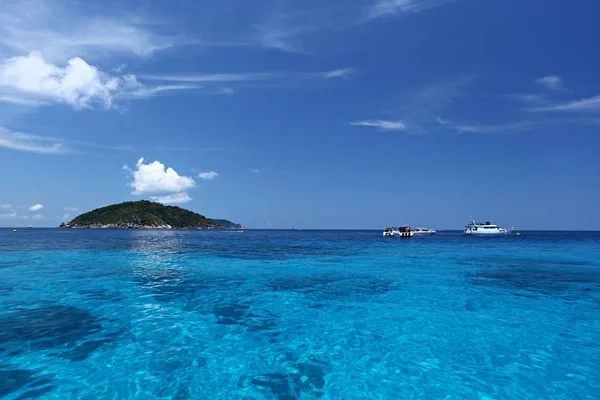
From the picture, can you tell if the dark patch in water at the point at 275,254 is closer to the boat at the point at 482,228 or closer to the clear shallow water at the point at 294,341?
the clear shallow water at the point at 294,341

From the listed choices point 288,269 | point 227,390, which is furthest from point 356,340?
point 288,269

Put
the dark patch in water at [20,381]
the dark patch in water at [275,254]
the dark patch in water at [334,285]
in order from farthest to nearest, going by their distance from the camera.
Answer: the dark patch in water at [275,254] → the dark patch in water at [334,285] → the dark patch in water at [20,381]

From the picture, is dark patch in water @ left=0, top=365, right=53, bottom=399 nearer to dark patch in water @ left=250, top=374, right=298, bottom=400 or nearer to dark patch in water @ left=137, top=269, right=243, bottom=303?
dark patch in water @ left=250, top=374, right=298, bottom=400

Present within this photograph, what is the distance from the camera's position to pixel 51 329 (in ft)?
40.0

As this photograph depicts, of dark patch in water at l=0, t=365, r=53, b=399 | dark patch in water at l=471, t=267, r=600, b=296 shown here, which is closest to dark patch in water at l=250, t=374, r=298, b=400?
dark patch in water at l=0, t=365, r=53, b=399

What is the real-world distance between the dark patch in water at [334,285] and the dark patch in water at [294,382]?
9.08 metres

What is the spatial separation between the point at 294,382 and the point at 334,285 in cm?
1417

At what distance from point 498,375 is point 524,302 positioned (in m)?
11.2

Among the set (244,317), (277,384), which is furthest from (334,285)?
(277,384)

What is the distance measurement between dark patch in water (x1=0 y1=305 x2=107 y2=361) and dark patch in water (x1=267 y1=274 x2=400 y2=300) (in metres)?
11.1

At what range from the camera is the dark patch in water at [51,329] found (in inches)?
416

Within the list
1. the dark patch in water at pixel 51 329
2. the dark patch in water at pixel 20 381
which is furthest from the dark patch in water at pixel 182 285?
the dark patch in water at pixel 20 381

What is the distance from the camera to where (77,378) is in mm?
8586

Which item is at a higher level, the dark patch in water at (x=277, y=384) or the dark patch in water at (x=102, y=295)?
the dark patch in water at (x=102, y=295)
